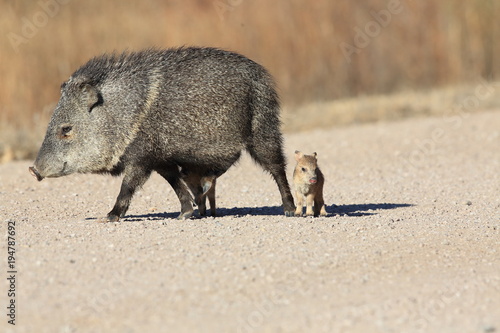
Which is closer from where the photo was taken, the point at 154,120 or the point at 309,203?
the point at 154,120

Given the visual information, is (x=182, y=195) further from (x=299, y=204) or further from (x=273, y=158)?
(x=299, y=204)

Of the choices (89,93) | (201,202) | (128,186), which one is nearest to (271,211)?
(201,202)

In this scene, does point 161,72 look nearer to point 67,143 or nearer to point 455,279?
point 67,143

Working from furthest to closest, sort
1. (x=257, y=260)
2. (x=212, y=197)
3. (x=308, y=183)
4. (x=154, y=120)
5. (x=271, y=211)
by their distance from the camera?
(x=271, y=211) < (x=212, y=197) < (x=308, y=183) < (x=154, y=120) < (x=257, y=260)

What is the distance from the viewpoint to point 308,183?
7.55 meters

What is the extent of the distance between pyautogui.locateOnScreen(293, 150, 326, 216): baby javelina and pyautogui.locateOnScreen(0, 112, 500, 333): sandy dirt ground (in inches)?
9.4

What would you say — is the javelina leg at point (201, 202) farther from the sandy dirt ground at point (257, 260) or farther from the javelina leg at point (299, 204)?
the javelina leg at point (299, 204)

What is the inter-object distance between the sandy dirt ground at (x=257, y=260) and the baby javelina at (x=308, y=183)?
24cm

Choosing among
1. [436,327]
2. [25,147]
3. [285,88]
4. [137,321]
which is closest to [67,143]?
[137,321]

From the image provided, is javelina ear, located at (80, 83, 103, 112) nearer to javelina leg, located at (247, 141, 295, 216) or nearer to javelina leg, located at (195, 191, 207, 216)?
javelina leg, located at (195, 191, 207, 216)

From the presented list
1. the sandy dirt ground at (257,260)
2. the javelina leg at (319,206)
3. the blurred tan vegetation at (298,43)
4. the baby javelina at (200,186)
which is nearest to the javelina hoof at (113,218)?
the sandy dirt ground at (257,260)

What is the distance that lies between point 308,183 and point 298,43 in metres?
8.56

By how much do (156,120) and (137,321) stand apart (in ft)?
10.0

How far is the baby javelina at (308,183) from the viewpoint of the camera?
24.7 feet
